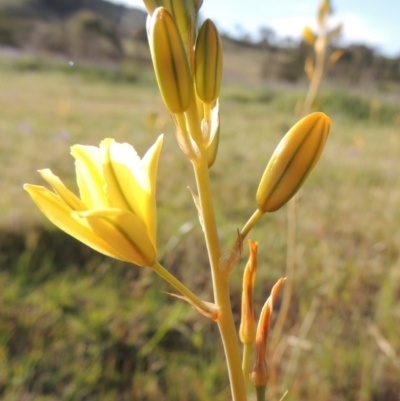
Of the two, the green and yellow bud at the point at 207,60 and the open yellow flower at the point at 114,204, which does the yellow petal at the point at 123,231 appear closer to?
the open yellow flower at the point at 114,204

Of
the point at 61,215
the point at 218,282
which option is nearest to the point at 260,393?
the point at 218,282

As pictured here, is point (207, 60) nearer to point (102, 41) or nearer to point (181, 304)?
point (181, 304)

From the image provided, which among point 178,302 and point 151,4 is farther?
point 178,302

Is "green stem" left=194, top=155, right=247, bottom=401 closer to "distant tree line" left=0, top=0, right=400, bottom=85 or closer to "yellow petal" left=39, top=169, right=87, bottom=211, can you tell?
"yellow petal" left=39, top=169, right=87, bottom=211

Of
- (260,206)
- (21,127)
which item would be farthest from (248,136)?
(260,206)

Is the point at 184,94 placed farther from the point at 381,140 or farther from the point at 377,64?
the point at 377,64
